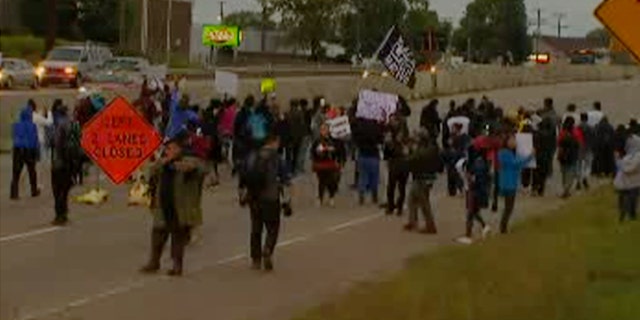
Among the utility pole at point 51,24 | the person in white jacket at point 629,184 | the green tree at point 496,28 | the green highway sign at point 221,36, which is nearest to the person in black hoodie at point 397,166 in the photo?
the person in white jacket at point 629,184

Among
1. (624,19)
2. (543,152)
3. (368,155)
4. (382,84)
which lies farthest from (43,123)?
(382,84)

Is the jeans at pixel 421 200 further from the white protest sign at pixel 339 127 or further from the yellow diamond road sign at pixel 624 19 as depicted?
the yellow diamond road sign at pixel 624 19

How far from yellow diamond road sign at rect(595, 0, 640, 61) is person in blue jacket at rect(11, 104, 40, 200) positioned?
14.9 metres

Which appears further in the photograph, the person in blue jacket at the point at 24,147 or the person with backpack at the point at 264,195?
the person in blue jacket at the point at 24,147

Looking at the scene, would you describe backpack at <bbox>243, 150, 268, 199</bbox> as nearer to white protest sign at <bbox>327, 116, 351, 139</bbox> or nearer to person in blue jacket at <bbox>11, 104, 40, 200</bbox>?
person in blue jacket at <bbox>11, 104, 40, 200</bbox>

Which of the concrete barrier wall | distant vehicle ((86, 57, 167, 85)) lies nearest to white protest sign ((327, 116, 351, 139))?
the concrete barrier wall

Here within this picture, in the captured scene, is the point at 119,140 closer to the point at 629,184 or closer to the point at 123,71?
the point at 629,184

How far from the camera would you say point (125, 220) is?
21.2m

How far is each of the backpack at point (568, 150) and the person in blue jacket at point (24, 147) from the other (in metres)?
9.78

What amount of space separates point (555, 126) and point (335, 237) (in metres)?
10.5

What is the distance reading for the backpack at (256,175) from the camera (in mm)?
16250

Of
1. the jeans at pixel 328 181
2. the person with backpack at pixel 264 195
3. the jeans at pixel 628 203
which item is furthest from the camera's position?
the jeans at pixel 328 181

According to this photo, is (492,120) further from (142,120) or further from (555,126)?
(142,120)

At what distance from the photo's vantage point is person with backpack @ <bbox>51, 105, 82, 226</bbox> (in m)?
20.1
